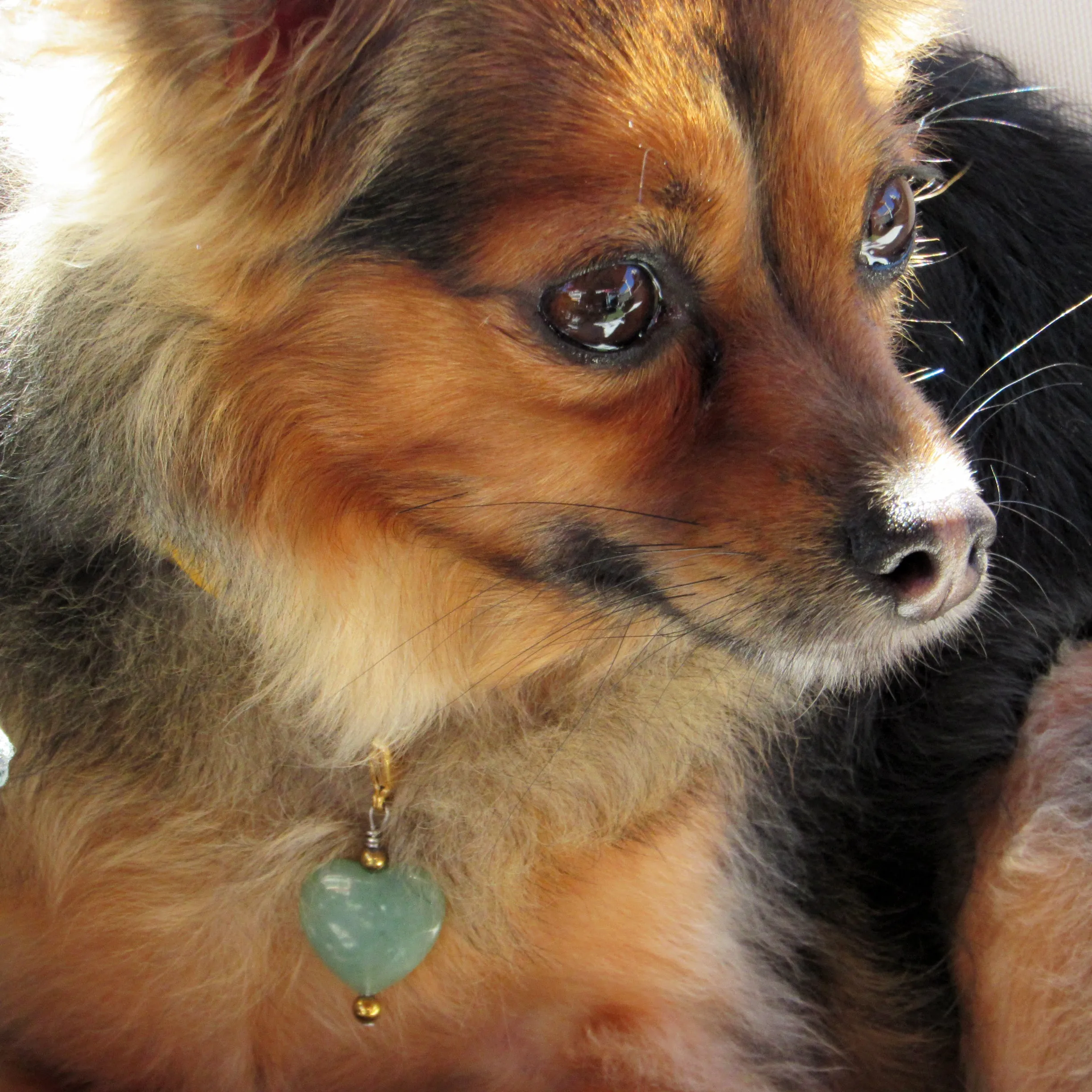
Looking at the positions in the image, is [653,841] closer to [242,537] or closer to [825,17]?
[242,537]

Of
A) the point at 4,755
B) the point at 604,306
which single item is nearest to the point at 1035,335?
the point at 604,306

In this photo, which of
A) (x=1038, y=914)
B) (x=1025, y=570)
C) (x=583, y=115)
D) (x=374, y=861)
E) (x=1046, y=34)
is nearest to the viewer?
(x=583, y=115)

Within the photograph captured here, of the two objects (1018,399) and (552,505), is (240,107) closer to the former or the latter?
(552,505)

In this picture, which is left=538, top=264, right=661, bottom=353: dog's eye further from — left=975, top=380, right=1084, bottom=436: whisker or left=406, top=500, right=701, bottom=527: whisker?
left=975, top=380, right=1084, bottom=436: whisker

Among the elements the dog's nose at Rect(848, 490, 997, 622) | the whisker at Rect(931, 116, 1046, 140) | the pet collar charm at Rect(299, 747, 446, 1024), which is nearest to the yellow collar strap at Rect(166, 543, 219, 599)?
the pet collar charm at Rect(299, 747, 446, 1024)

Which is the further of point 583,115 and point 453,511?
point 453,511

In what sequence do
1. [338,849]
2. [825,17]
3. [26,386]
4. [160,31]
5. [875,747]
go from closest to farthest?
[160,31], [825,17], [26,386], [338,849], [875,747]

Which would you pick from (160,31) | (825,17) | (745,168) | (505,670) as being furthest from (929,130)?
(160,31)

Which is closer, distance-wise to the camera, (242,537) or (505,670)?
(242,537)
